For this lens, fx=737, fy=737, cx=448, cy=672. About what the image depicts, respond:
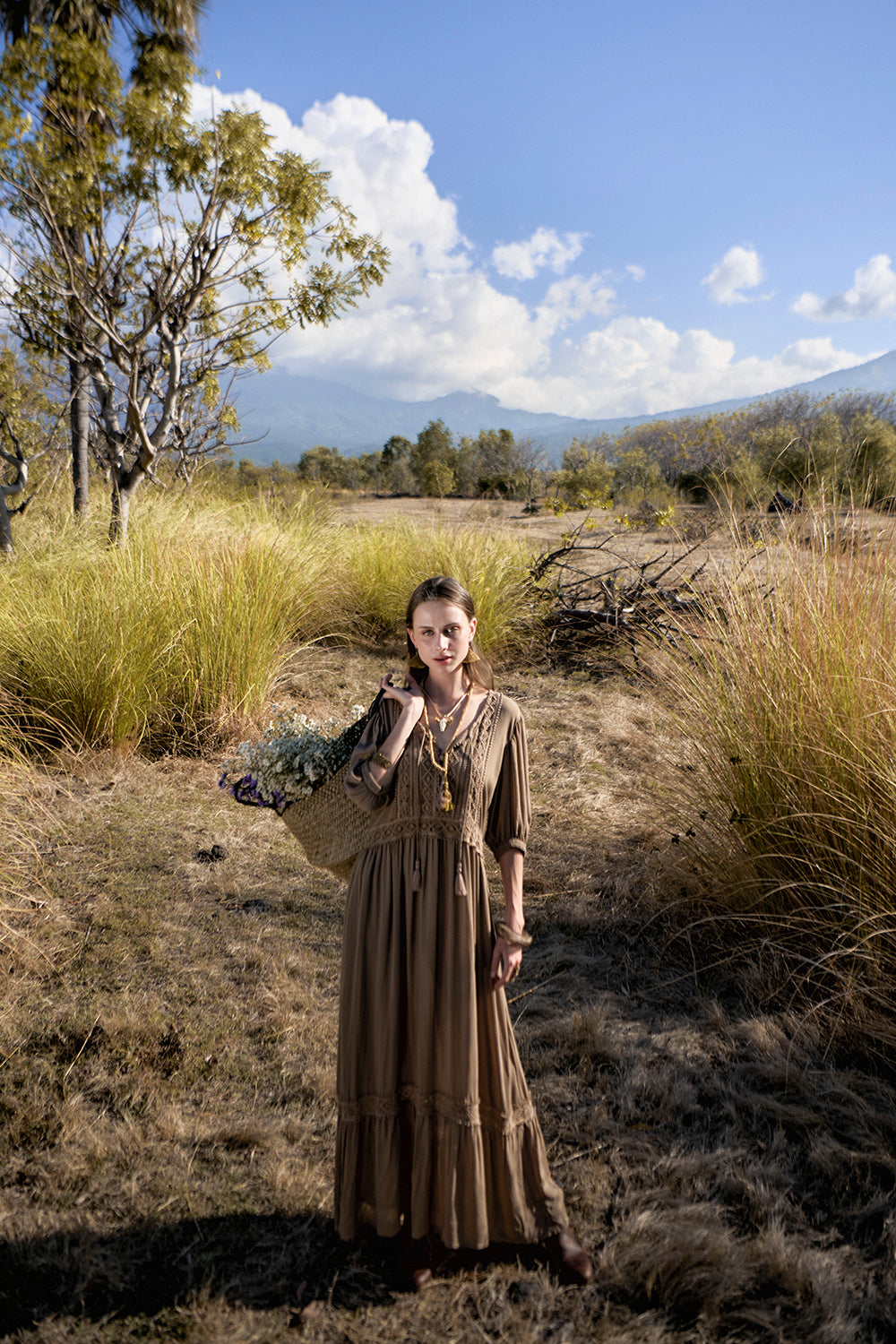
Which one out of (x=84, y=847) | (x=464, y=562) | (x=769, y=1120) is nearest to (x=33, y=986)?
(x=84, y=847)

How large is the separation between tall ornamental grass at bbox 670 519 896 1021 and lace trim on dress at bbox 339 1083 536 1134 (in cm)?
118

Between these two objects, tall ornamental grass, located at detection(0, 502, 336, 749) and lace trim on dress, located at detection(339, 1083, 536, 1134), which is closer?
lace trim on dress, located at detection(339, 1083, 536, 1134)

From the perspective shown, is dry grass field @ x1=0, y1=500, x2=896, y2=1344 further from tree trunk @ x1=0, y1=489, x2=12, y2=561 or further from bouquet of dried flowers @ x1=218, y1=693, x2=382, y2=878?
tree trunk @ x1=0, y1=489, x2=12, y2=561

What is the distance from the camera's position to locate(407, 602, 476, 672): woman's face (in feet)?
4.61

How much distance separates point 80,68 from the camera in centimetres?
594

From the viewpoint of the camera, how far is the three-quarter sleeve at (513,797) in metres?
1.48

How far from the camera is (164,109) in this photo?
19.7 feet

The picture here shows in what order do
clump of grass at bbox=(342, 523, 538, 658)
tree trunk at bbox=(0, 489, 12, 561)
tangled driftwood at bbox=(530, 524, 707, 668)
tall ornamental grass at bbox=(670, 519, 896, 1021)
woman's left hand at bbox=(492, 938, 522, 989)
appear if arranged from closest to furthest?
woman's left hand at bbox=(492, 938, 522, 989)
tall ornamental grass at bbox=(670, 519, 896, 1021)
tree trunk at bbox=(0, 489, 12, 561)
tangled driftwood at bbox=(530, 524, 707, 668)
clump of grass at bbox=(342, 523, 538, 658)

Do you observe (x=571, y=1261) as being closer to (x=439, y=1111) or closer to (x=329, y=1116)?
(x=439, y=1111)

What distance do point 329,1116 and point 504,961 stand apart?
1.07 m

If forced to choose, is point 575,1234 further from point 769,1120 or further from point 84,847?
point 84,847

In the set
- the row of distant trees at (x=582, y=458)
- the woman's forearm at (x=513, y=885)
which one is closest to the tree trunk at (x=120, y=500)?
the woman's forearm at (x=513, y=885)

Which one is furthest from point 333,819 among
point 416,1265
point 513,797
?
point 416,1265

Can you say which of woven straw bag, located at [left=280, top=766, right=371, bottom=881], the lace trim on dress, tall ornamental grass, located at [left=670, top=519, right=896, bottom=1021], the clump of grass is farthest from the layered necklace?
the clump of grass
